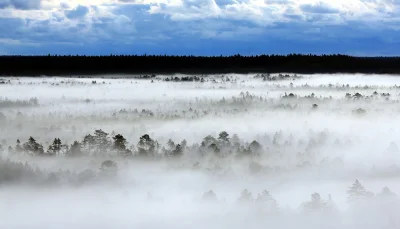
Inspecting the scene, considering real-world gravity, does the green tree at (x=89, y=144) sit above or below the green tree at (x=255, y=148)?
above

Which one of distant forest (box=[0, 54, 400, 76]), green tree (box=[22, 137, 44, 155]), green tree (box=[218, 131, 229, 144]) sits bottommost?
distant forest (box=[0, 54, 400, 76])

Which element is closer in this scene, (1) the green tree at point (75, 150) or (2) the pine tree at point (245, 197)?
(2) the pine tree at point (245, 197)

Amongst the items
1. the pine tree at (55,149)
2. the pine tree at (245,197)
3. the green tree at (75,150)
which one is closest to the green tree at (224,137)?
the green tree at (75,150)

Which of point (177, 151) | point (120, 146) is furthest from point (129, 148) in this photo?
point (177, 151)

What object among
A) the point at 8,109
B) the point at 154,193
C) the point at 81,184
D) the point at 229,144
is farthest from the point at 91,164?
the point at 8,109

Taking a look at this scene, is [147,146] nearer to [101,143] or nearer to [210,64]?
[101,143]

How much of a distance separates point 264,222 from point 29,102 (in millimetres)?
41824

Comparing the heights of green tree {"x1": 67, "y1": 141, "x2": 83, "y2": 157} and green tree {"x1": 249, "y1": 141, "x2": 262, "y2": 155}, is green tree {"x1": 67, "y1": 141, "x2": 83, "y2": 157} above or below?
above

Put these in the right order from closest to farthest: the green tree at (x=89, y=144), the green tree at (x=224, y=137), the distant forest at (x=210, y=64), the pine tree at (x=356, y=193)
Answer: the pine tree at (x=356, y=193) < the green tree at (x=89, y=144) < the green tree at (x=224, y=137) < the distant forest at (x=210, y=64)

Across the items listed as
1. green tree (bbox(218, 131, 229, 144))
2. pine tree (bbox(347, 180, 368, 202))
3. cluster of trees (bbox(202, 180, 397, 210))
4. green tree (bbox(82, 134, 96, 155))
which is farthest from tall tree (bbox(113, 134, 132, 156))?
pine tree (bbox(347, 180, 368, 202))

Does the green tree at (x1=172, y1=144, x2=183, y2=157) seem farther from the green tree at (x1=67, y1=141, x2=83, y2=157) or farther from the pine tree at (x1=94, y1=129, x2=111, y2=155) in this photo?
the green tree at (x1=67, y1=141, x2=83, y2=157)

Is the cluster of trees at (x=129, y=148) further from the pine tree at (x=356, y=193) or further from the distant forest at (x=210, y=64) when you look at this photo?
the distant forest at (x=210, y=64)

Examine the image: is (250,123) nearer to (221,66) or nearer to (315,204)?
(315,204)

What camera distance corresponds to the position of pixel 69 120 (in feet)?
131
